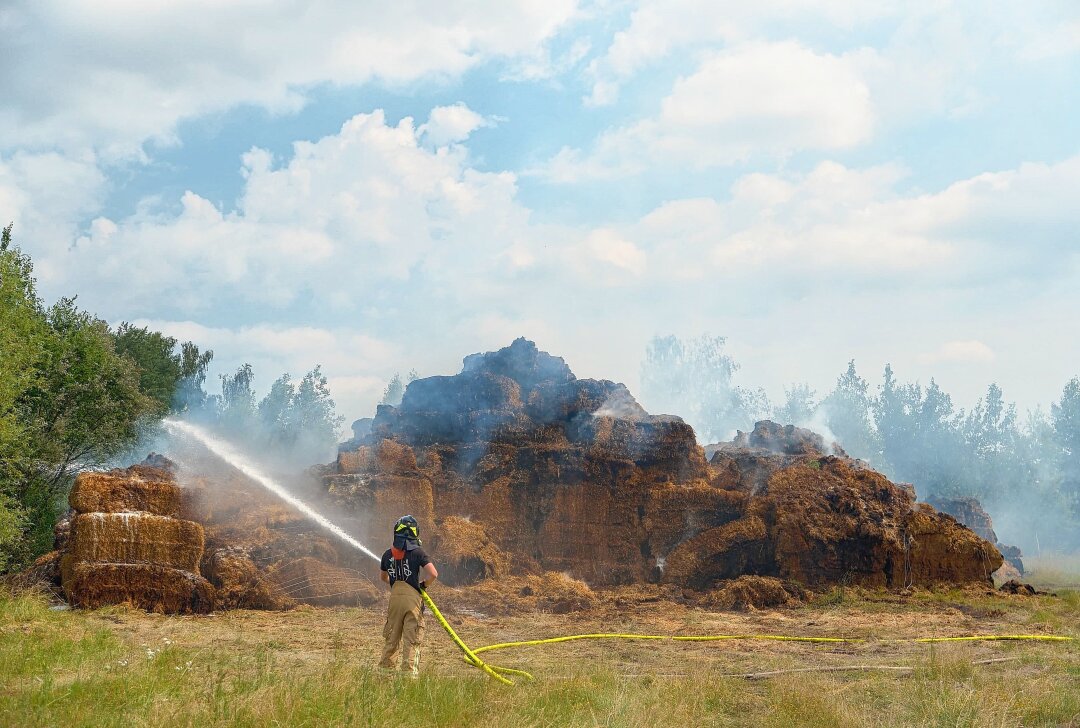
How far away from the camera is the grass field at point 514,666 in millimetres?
7293

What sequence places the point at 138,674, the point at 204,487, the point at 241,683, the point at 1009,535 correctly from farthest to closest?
1. the point at 1009,535
2. the point at 204,487
3. the point at 138,674
4. the point at 241,683

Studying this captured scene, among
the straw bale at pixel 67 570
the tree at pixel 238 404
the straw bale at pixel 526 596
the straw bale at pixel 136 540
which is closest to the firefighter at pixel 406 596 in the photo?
the straw bale at pixel 526 596

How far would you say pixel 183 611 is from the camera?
55.3 ft

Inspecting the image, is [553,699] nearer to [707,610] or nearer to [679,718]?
[679,718]

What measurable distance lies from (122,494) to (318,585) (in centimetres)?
472

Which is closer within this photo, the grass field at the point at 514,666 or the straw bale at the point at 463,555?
the grass field at the point at 514,666

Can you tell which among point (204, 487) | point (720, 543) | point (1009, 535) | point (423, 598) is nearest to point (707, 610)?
point (720, 543)

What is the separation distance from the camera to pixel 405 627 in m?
9.70

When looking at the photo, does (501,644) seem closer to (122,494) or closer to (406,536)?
(406,536)

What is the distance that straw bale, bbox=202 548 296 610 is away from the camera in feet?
57.4

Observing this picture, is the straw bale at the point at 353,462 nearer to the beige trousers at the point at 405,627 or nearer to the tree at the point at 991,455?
the beige trousers at the point at 405,627

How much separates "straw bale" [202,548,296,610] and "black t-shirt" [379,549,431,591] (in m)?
9.06

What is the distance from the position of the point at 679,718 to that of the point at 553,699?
4.33 feet

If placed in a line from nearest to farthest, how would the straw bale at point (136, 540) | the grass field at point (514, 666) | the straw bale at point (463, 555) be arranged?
the grass field at point (514, 666) → the straw bale at point (136, 540) → the straw bale at point (463, 555)
